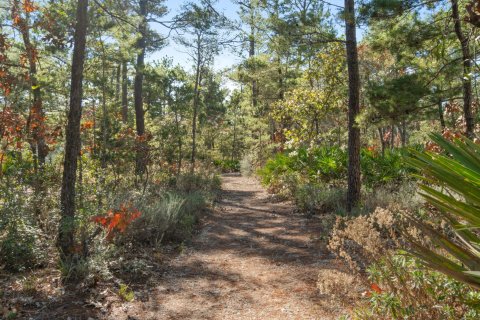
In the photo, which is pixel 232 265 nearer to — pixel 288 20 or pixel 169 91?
pixel 288 20

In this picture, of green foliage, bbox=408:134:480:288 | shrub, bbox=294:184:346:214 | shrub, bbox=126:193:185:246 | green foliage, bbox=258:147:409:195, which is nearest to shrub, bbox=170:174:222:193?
green foliage, bbox=258:147:409:195

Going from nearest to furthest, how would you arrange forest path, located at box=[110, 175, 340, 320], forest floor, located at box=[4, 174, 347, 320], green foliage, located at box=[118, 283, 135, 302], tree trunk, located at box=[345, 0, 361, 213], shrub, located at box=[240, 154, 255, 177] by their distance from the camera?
forest floor, located at box=[4, 174, 347, 320]
forest path, located at box=[110, 175, 340, 320]
green foliage, located at box=[118, 283, 135, 302]
tree trunk, located at box=[345, 0, 361, 213]
shrub, located at box=[240, 154, 255, 177]

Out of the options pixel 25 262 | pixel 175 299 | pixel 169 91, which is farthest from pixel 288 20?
pixel 169 91

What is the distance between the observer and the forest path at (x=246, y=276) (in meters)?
4.11

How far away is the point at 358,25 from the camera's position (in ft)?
24.0

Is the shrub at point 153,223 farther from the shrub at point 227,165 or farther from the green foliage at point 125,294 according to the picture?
the shrub at point 227,165

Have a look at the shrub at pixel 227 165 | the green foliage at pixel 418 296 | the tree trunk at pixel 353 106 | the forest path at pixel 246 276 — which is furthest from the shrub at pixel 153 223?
the shrub at pixel 227 165

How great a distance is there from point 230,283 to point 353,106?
4613 millimetres

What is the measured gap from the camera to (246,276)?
5.22m

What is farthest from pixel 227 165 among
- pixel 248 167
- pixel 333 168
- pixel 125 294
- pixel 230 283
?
pixel 125 294

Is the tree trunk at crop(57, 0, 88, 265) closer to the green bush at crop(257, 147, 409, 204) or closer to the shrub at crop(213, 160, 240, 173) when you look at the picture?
the green bush at crop(257, 147, 409, 204)

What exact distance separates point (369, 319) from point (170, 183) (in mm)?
10447

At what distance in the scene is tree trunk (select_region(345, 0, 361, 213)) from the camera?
7.48 metres

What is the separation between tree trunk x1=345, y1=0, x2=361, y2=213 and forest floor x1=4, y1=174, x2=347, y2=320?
42.6 inches
